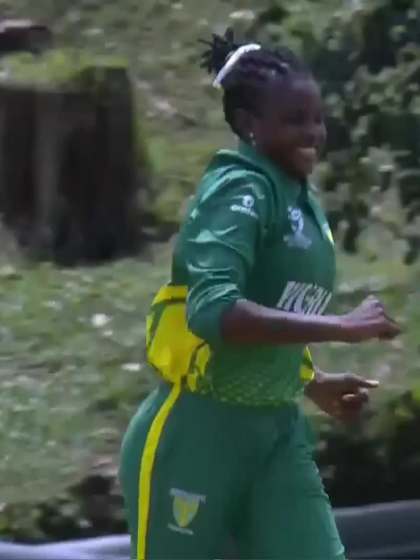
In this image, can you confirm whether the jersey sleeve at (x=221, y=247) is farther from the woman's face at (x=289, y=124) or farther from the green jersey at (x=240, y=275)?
the woman's face at (x=289, y=124)

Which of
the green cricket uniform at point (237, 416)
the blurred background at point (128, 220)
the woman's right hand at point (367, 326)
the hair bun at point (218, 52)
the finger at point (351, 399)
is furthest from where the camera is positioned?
the blurred background at point (128, 220)

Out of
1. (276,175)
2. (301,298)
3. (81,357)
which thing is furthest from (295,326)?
(81,357)

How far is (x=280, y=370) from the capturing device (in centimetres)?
395

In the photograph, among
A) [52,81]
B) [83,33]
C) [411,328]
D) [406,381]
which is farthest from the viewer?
[83,33]

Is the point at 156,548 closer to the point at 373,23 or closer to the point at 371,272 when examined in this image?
the point at 373,23

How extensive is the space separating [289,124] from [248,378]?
1.73 ft

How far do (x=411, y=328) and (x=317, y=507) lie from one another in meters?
2.84

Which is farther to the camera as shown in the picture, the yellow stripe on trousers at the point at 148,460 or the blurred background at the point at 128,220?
the blurred background at the point at 128,220

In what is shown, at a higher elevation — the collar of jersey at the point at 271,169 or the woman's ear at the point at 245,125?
the woman's ear at the point at 245,125

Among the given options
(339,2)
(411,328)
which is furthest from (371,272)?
(339,2)

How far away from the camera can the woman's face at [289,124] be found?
3.91 metres

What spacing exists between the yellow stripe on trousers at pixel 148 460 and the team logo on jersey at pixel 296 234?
1.27 ft

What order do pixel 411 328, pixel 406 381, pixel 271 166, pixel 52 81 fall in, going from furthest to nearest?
pixel 52 81 → pixel 411 328 → pixel 406 381 → pixel 271 166

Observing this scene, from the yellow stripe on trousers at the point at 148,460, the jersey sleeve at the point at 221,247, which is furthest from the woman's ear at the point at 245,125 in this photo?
the yellow stripe on trousers at the point at 148,460
